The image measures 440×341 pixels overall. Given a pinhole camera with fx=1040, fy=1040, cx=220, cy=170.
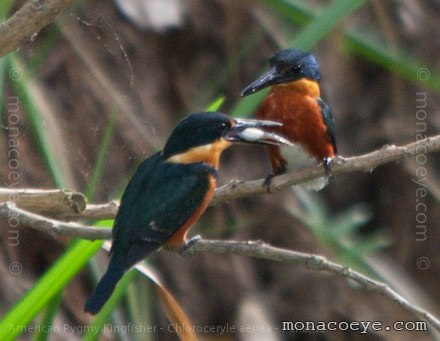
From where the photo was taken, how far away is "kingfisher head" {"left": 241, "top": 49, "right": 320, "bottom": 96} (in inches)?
107

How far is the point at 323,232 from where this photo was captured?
4.12 metres

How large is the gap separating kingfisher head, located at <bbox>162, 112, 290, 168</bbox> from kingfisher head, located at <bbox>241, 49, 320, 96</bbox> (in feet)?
1.18

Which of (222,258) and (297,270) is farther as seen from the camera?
(297,270)

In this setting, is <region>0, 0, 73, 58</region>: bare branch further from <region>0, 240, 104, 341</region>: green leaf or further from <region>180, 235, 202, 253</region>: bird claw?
<region>180, 235, 202, 253</region>: bird claw

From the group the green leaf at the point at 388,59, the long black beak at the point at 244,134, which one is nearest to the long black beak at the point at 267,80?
the long black beak at the point at 244,134

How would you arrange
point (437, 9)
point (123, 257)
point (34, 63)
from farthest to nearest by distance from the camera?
point (437, 9)
point (34, 63)
point (123, 257)

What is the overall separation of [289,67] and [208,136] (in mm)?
557

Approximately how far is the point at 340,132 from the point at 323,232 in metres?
1.02

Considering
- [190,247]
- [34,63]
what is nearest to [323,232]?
[34,63]

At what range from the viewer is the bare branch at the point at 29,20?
2.05 metres

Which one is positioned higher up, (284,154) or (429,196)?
(429,196)

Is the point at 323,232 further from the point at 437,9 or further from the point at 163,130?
the point at 437,9

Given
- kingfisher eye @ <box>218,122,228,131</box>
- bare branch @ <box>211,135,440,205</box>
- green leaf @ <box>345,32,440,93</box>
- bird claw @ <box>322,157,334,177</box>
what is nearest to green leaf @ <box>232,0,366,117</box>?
bird claw @ <box>322,157,334,177</box>

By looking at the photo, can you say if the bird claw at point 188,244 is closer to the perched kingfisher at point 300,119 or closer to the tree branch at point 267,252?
the tree branch at point 267,252
